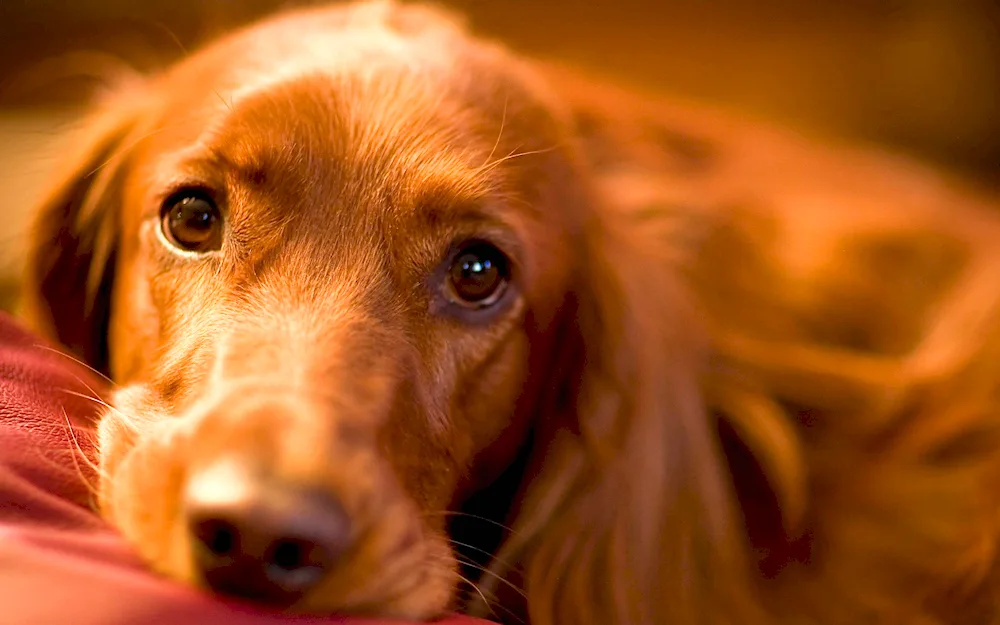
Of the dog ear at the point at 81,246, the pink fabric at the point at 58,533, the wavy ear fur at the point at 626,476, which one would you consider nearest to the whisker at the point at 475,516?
the wavy ear fur at the point at 626,476

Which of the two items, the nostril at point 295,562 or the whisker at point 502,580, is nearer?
the nostril at point 295,562

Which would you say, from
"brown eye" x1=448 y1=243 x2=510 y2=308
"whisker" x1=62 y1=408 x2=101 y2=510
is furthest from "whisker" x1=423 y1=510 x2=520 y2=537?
"whisker" x1=62 y1=408 x2=101 y2=510

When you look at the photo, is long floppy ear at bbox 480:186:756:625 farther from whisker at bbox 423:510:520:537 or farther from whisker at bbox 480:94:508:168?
whisker at bbox 480:94:508:168

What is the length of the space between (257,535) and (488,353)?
2.06 ft

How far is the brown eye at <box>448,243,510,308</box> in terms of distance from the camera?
1.44 meters

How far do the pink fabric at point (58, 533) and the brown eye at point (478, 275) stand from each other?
50 centimetres

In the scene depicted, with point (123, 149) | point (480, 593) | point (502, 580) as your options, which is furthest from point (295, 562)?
point (123, 149)

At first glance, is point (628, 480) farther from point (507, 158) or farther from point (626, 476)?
point (507, 158)

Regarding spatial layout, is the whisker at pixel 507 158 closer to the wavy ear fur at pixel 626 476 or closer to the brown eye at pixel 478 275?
the brown eye at pixel 478 275

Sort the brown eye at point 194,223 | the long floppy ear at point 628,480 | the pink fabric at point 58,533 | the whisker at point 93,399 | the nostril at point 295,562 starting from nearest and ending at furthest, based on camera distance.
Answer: the pink fabric at point 58,533, the nostril at point 295,562, the whisker at point 93,399, the brown eye at point 194,223, the long floppy ear at point 628,480

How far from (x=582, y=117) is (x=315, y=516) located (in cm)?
139

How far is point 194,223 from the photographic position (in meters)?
1.43

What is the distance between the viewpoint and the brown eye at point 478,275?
1.44 meters

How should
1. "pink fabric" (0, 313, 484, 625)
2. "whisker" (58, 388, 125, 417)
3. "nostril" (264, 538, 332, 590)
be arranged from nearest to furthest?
"pink fabric" (0, 313, 484, 625), "nostril" (264, 538, 332, 590), "whisker" (58, 388, 125, 417)
